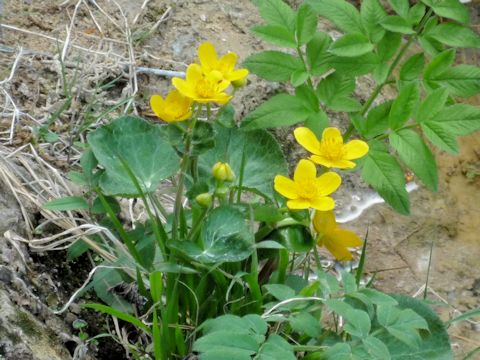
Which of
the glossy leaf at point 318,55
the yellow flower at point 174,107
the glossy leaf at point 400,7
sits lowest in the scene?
the yellow flower at point 174,107

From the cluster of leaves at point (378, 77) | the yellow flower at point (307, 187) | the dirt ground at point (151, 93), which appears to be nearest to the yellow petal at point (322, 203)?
the yellow flower at point (307, 187)

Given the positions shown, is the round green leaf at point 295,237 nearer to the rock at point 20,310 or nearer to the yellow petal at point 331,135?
the yellow petal at point 331,135

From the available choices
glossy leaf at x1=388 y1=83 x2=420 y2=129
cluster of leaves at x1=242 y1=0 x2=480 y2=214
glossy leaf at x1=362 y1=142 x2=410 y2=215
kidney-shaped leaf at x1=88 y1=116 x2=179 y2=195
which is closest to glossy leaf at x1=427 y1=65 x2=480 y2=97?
cluster of leaves at x1=242 y1=0 x2=480 y2=214

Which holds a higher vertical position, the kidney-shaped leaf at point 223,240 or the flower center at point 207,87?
the flower center at point 207,87

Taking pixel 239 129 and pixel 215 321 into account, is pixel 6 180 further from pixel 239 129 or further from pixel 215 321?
pixel 215 321

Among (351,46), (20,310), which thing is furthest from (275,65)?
(20,310)

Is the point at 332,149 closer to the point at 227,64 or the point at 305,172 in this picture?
the point at 305,172
